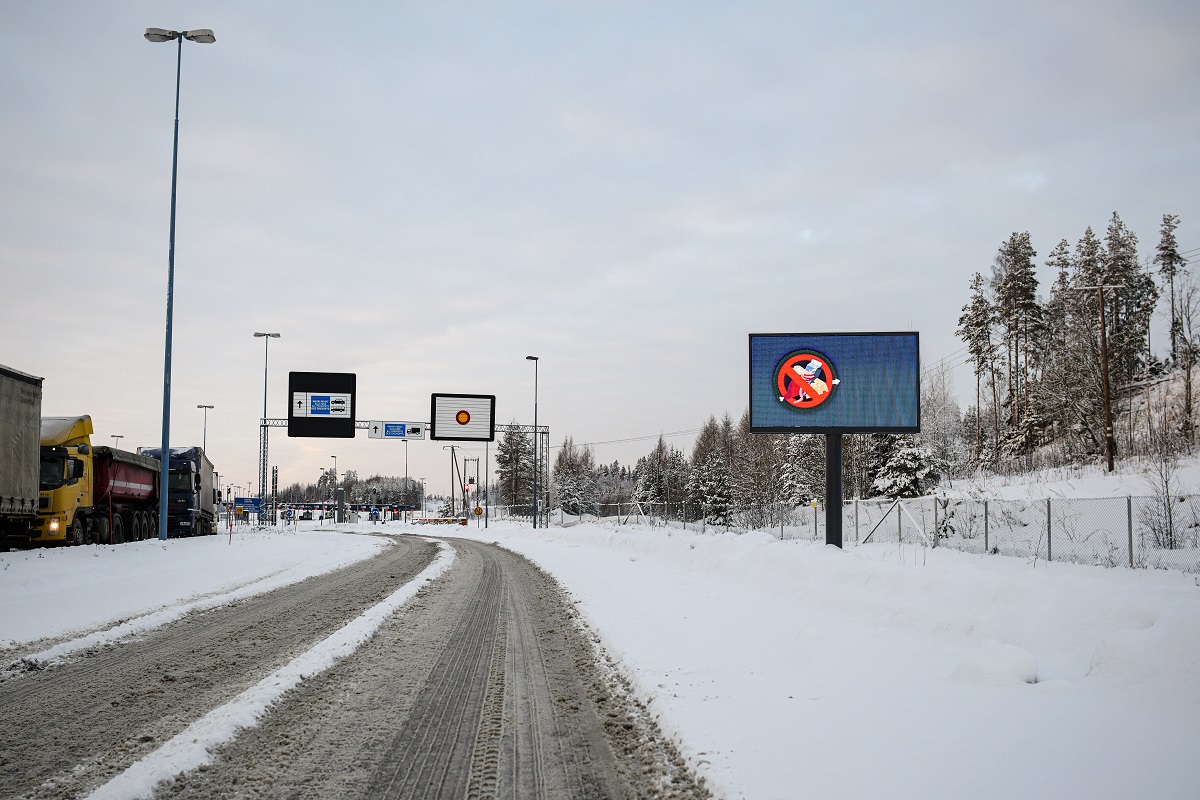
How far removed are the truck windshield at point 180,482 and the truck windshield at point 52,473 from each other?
12.6 meters

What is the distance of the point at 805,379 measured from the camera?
1825 centimetres

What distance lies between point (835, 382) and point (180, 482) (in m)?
31.3

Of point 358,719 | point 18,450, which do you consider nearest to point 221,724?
point 358,719

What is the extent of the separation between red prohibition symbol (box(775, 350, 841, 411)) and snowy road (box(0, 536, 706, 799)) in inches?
414

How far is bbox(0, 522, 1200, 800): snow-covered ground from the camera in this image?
4.46 m

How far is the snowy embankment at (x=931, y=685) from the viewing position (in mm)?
4422

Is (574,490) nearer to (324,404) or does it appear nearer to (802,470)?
(802,470)

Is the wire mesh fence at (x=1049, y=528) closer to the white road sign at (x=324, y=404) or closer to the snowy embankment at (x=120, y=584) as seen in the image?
the snowy embankment at (x=120, y=584)

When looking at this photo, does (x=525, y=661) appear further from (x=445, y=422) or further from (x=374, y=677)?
(x=445, y=422)

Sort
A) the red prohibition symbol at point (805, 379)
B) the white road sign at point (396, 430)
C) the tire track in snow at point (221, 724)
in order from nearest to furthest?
1. the tire track in snow at point (221, 724)
2. the red prohibition symbol at point (805, 379)
3. the white road sign at point (396, 430)

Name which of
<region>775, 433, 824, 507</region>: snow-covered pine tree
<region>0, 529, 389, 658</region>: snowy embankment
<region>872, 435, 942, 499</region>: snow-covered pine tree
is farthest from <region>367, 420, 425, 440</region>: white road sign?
<region>775, 433, 824, 507</region>: snow-covered pine tree

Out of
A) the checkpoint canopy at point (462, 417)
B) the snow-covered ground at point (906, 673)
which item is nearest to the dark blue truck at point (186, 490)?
the checkpoint canopy at point (462, 417)

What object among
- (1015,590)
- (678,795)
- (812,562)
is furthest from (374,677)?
(812,562)

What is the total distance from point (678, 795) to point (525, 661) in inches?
154
